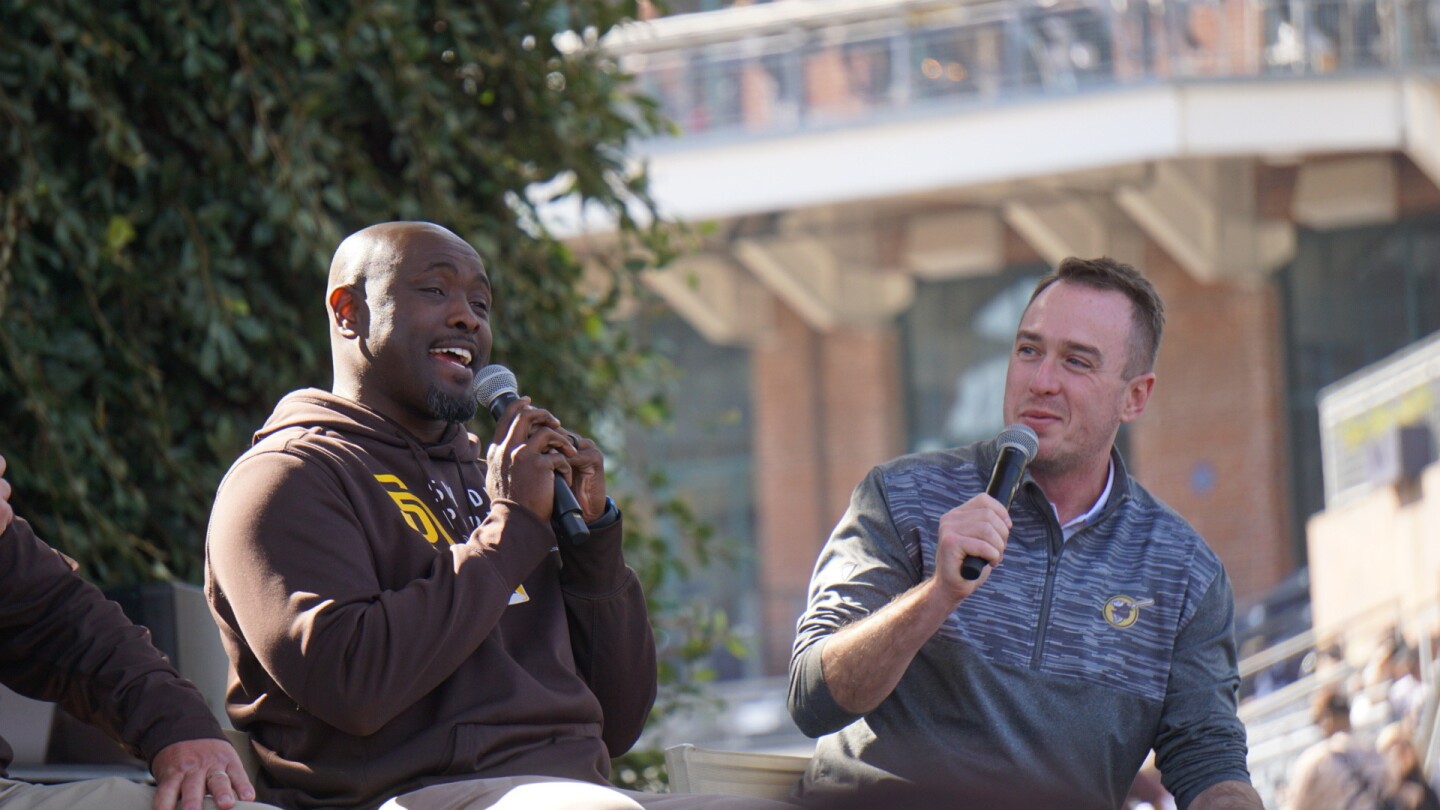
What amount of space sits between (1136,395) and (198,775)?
2064 millimetres

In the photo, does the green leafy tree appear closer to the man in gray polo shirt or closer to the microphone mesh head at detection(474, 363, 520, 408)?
the microphone mesh head at detection(474, 363, 520, 408)

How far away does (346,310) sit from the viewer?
3396mm

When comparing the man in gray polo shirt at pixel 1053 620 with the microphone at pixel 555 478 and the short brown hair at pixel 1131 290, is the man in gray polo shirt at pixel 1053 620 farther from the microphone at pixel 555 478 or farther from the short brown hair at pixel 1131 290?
the microphone at pixel 555 478

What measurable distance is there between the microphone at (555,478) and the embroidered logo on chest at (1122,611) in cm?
110

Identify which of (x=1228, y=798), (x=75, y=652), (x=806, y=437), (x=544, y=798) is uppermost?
(x=75, y=652)

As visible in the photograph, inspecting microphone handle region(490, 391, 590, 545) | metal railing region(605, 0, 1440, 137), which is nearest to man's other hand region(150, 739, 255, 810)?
microphone handle region(490, 391, 590, 545)

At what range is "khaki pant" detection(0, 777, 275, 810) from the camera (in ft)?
9.43

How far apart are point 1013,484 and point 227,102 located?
8.95 ft

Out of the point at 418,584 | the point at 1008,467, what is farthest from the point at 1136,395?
the point at 418,584

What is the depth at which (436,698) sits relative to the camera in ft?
10.2

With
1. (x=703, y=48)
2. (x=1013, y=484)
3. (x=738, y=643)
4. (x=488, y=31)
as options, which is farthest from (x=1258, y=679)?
(x=1013, y=484)

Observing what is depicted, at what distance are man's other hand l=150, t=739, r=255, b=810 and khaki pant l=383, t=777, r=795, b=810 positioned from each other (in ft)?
0.77

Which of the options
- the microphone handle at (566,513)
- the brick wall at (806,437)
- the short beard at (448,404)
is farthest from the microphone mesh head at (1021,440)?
the brick wall at (806,437)

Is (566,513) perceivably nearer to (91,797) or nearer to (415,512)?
(415,512)
